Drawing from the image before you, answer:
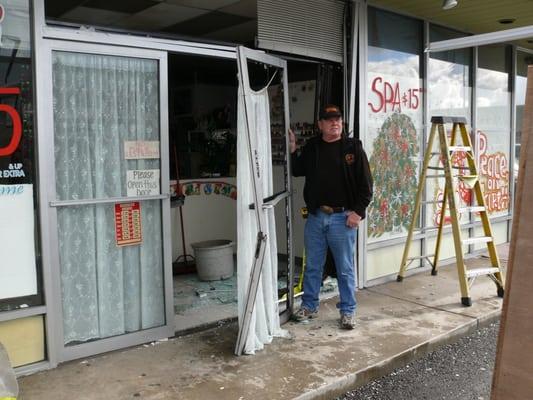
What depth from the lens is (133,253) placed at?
3900mm

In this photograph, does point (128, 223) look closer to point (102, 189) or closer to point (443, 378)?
point (102, 189)

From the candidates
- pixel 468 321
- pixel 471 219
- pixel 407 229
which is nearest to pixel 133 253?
pixel 468 321

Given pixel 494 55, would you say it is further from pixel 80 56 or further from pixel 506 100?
pixel 80 56

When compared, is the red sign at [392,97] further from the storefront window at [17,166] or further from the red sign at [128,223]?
the storefront window at [17,166]

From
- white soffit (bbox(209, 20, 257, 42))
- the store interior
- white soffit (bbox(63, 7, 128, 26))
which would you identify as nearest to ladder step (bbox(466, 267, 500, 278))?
the store interior

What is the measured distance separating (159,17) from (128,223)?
2971mm

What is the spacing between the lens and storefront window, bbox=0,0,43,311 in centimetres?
319

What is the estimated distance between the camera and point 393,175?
225 inches

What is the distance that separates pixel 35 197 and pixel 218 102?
181 inches

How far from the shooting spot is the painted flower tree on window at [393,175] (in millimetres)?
5539

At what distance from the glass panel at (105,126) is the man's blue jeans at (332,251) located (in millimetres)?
1375

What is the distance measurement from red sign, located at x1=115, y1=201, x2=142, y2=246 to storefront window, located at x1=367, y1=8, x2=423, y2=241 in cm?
257

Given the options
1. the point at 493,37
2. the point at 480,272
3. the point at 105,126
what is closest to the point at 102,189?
the point at 105,126

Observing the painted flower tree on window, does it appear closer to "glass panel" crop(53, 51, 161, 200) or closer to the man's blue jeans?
the man's blue jeans
